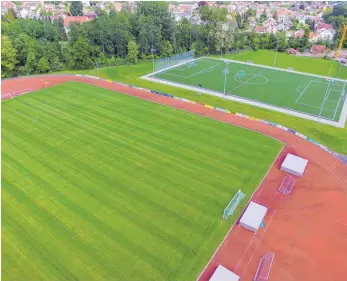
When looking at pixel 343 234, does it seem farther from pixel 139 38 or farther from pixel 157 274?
pixel 139 38

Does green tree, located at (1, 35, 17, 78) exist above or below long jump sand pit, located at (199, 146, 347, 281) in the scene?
above

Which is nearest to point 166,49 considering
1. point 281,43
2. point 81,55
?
point 81,55

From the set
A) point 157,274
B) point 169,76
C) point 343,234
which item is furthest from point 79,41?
point 343,234

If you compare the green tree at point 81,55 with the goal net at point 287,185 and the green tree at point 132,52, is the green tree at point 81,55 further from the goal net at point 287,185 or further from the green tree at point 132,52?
the goal net at point 287,185

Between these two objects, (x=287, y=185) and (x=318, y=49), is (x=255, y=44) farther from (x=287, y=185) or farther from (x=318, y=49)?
(x=287, y=185)

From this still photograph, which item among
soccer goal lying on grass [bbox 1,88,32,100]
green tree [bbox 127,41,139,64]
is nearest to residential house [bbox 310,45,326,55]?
green tree [bbox 127,41,139,64]

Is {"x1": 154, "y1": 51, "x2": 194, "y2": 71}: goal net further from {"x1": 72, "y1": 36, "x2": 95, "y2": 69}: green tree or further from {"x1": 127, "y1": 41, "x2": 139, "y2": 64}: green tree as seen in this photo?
{"x1": 72, "y1": 36, "x2": 95, "y2": 69}: green tree
